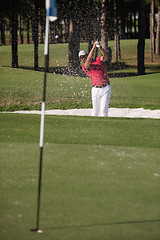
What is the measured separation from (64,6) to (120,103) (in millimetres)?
21112

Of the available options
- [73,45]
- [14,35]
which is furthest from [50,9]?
[73,45]

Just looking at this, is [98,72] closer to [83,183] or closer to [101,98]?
[101,98]

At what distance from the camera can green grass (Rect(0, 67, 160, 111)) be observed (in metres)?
14.8

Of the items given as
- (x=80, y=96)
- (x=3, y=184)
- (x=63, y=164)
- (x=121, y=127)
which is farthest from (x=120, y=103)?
(x=3, y=184)

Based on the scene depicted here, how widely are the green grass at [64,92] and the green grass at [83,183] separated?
6.68 meters

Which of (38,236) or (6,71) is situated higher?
(6,71)

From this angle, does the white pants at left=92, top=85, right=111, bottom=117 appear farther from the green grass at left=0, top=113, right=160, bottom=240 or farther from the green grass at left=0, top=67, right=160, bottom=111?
the green grass at left=0, top=67, right=160, bottom=111

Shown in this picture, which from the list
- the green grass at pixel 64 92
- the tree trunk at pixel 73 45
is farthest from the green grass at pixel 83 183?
the tree trunk at pixel 73 45

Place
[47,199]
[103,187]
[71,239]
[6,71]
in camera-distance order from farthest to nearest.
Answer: [6,71]
[103,187]
[47,199]
[71,239]

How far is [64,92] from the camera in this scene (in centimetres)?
1731

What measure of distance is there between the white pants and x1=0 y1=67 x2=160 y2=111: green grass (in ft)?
12.4

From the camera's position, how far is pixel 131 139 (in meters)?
7.49

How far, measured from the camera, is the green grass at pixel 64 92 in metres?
14.8

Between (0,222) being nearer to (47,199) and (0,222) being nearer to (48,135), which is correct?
(47,199)
